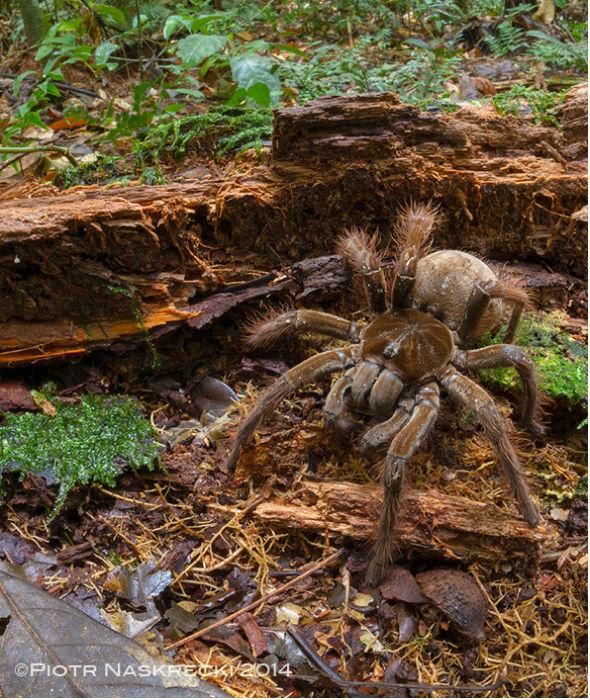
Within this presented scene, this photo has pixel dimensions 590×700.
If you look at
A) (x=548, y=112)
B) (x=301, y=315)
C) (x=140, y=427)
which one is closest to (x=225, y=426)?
(x=140, y=427)

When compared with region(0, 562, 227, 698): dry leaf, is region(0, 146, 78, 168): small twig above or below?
above

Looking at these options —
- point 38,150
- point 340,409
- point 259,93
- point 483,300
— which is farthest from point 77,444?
point 259,93

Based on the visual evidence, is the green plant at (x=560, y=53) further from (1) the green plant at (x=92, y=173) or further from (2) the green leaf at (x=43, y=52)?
(2) the green leaf at (x=43, y=52)

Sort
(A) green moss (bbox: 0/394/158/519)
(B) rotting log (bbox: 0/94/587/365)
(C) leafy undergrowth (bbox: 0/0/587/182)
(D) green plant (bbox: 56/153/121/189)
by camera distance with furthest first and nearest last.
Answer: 1. (C) leafy undergrowth (bbox: 0/0/587/182)
2. (D) green plant (bbox: 56/153/121/189)
3. (B) rotting log (bbox: 0/94/587/365)
4. (A) green moss (bbox: 0/394/158/519)

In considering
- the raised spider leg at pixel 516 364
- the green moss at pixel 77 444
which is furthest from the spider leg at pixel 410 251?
the green moss at pixel 77 444

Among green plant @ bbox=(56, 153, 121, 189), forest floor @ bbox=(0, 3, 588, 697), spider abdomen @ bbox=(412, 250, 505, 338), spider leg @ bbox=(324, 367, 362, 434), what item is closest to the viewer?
forest floor @ bbox=(0, 3, 588, 697)

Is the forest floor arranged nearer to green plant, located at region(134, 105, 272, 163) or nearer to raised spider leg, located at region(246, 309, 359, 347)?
green plant, located at region(134, 105, 272, 163)

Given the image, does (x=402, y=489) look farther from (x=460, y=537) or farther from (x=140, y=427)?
(x=140, y=427)

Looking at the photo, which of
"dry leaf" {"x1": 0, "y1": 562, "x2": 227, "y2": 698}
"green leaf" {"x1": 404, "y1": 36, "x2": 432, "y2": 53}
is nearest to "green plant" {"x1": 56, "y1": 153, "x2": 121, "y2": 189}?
"dry leaf" {"x1": 0, "y1": 562, "x2": 227, "y2": 698}
